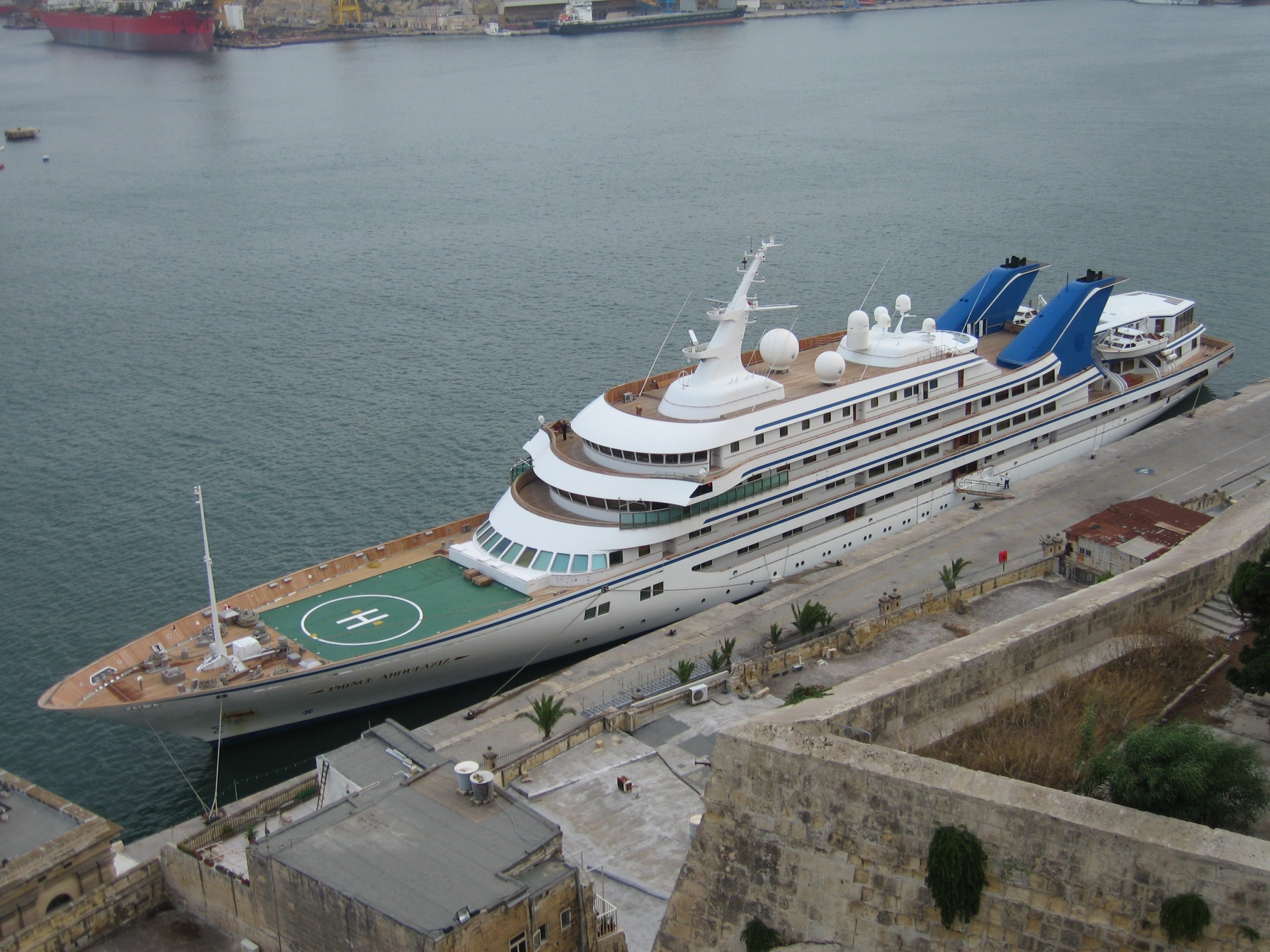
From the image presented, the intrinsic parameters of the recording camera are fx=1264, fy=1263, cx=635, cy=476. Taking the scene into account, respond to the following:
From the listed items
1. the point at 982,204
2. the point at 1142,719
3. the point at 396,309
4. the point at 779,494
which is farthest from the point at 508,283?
the point at 1142,719

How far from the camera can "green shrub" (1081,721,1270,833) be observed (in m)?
17.9

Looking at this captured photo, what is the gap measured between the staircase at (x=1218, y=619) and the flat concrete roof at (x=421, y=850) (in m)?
14.0

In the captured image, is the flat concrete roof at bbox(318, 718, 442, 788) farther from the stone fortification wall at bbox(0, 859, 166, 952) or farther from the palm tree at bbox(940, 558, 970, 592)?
the palm tree at bbox(940, 558, 970, 592)

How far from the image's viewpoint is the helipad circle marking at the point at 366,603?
119 ft

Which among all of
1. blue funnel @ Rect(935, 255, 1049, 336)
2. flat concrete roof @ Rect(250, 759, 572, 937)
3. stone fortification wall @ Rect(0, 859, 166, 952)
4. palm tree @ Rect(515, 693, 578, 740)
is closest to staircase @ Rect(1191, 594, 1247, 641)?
flat concrete roof @ Rect(250, 759, 572, 937)

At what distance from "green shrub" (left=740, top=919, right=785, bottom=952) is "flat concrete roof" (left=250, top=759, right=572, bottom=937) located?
3125mm

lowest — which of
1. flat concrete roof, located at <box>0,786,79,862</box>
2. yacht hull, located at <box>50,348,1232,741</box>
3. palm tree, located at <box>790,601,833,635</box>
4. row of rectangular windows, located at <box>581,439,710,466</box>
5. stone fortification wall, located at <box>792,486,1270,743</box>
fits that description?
yacht hull, located at <box>50,348,1232,741</box>

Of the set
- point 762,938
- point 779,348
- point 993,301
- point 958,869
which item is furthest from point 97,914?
point 993,301

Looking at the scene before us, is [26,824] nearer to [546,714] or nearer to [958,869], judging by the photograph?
[546,714]

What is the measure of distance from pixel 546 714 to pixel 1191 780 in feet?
52.6

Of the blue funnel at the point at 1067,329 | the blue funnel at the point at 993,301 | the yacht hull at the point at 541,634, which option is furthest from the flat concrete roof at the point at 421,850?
the blue funnel at the point at 993,301

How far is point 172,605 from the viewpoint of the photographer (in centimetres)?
4384

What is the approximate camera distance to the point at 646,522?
1535 inches

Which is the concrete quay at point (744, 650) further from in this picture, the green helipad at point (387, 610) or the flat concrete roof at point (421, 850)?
the flat concrete roof at point (421, 850)
